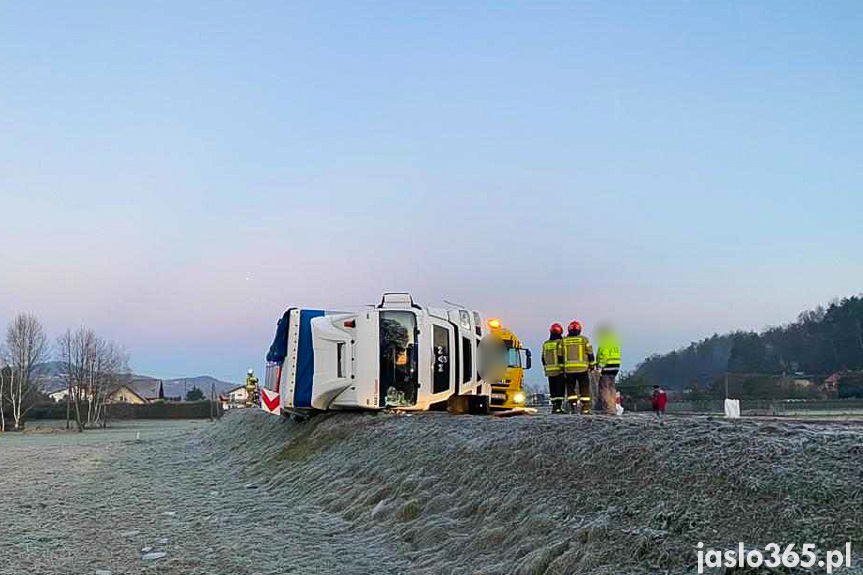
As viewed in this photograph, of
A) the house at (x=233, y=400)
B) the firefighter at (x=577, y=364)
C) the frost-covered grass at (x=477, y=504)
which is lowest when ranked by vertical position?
the house at (x=233, y=400)

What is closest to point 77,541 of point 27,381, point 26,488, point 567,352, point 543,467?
point 543,467

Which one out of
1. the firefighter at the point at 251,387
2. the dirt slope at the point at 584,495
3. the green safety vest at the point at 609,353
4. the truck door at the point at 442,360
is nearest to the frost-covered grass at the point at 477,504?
the dirt slope at the point at 584,495

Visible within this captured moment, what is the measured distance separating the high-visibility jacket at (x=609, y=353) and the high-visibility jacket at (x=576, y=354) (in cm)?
48

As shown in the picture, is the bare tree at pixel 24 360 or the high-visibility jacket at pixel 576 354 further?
the bare tree at pixel 24 360

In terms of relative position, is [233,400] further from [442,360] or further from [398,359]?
[398,359]

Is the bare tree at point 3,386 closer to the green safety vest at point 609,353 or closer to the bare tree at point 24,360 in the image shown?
the bare tree at point 24,360

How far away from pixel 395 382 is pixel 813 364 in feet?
165

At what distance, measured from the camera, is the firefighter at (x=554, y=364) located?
16.6 meters

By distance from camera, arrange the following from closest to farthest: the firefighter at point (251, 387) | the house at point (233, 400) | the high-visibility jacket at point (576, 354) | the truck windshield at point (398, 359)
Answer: the high-visibility jacket at point (576, 354)
the truck windshield at point (398, 359)
the firefighter at point (251, 387)
the house at point (233, 400)

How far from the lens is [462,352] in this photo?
18.8 metres

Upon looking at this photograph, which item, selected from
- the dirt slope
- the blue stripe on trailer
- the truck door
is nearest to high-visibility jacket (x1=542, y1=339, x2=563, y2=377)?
the truck door

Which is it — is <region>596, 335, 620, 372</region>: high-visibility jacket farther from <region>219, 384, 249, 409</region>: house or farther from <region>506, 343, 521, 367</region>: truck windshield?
<region>219, 384, 249, 409</region>: house

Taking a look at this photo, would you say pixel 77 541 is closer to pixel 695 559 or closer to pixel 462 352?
pixel 695 559

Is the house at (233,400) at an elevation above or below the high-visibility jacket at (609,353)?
below
